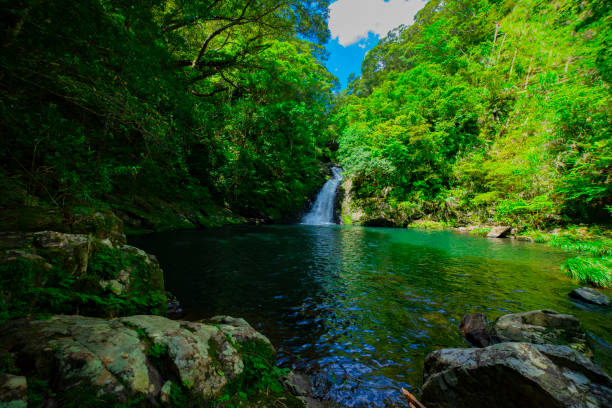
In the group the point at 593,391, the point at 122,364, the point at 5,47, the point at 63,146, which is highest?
the point at 5,47

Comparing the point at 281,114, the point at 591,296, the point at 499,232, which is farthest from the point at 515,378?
the point at 281,114

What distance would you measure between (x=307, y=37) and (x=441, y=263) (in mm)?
14203

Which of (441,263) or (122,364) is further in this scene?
(441,263)

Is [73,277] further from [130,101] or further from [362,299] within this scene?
[362,299]

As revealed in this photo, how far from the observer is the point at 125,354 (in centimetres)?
207

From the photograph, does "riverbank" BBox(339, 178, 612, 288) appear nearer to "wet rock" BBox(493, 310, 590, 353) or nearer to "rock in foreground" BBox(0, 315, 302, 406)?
"wet rock" BBox(493, 310, 590, 353)

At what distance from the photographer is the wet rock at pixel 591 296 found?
5982 mm

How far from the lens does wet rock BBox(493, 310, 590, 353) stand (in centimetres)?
418

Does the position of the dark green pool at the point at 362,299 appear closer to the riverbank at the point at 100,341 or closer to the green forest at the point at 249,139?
the riverbank at the point at 100,341

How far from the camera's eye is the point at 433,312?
5617 millimetres

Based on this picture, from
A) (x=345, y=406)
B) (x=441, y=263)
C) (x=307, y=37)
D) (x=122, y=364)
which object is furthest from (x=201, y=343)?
(x=307, y=37)

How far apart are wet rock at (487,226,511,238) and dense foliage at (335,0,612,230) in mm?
1120

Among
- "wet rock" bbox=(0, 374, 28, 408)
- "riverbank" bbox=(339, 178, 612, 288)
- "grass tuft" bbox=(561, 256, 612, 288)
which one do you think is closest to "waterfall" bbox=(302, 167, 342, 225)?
"riverbank" bbox=(339, 178, 612, 288)

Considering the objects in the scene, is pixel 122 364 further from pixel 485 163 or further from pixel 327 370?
pixel 485 163
